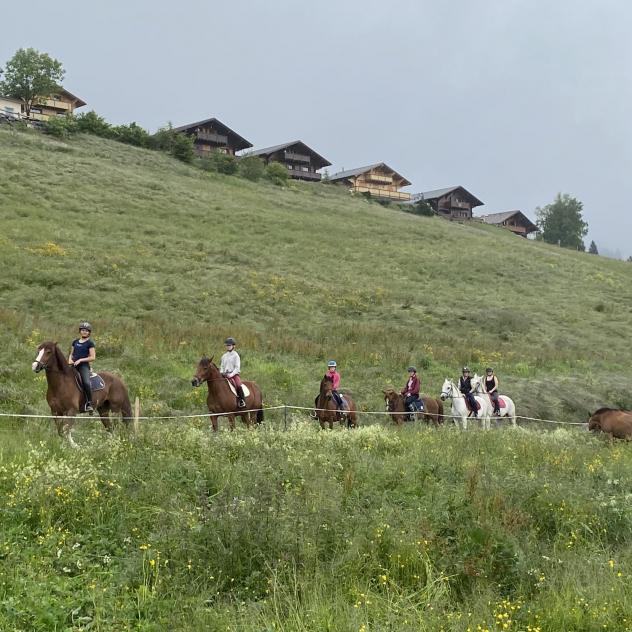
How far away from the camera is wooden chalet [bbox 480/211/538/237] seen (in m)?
115

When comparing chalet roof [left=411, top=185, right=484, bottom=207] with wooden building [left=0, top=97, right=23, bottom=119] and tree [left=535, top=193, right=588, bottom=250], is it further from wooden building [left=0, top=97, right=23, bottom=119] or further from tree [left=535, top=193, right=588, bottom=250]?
wooden building [left=0, top=97, right=23, bottom=119]

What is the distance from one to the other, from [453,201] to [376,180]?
13.9 meters

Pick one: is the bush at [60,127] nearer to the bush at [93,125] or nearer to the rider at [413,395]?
→ the bush at [93,125]

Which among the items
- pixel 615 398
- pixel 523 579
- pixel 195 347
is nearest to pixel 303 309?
pixel 195 347

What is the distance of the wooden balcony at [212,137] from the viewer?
9050cm

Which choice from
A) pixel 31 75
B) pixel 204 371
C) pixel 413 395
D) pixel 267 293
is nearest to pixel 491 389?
pixel 413 395

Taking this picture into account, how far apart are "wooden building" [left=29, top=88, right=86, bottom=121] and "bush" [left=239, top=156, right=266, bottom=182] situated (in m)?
29.0

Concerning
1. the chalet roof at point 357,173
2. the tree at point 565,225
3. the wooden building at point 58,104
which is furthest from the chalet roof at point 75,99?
the tree at point 565,225

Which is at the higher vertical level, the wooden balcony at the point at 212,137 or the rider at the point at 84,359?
the wooden balcony at the point at 212,137

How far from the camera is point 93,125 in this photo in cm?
7175

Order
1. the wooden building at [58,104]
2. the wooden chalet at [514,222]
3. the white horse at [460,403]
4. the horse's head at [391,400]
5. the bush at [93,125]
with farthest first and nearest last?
the wooden chalet at [514,222], the wooden building at [58,104], the bush at [93,125], the white horse at [460,403], the horse's head at [391,400]

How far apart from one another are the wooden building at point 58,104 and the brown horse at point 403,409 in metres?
81.4

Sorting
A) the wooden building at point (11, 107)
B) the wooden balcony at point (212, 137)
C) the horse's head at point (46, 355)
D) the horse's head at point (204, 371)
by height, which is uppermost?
the wooden balcony at point (212, 137)

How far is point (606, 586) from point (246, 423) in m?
10.4
